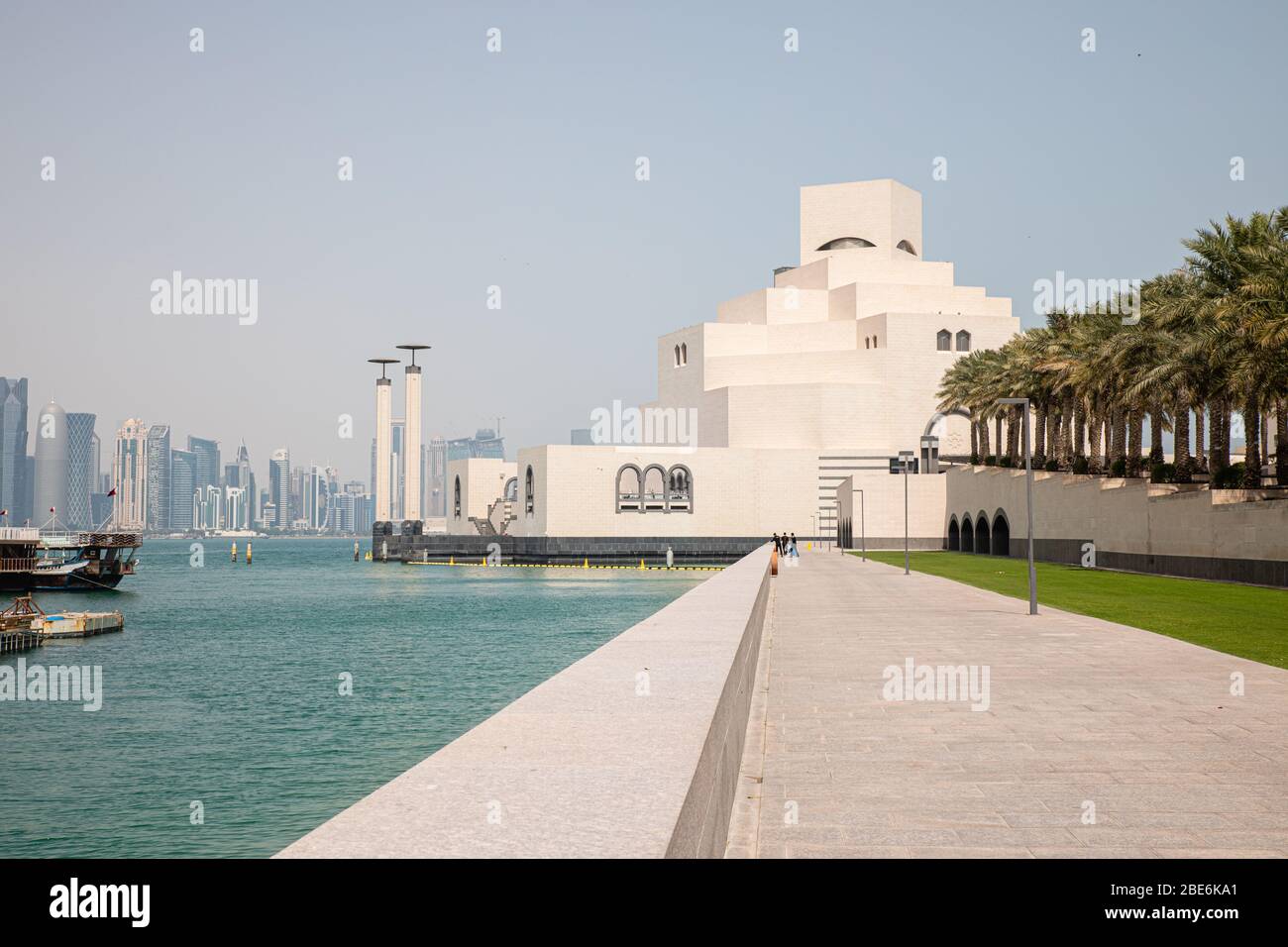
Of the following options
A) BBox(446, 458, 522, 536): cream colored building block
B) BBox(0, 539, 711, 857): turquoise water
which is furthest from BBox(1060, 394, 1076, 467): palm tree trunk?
BBox(446, 458, 522, 536): cream colored building block

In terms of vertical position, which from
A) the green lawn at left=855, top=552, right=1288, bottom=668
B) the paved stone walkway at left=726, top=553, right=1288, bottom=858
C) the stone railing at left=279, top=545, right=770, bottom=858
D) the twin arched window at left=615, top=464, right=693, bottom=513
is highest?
the twin arched window at left=615, top=464, right=693, bottom=513

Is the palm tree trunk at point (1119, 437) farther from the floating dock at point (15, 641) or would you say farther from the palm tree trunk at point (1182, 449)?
the floating dock at point (15, 641)

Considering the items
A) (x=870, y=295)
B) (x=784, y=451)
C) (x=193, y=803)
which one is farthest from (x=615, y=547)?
(x=193, y=803)

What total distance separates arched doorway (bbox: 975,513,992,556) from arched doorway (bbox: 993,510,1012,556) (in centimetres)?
211

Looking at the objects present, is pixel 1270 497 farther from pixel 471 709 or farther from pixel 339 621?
pixel 339 621

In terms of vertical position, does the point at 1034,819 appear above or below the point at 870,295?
below

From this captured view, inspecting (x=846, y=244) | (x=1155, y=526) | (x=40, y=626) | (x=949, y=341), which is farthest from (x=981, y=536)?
(x=40, y=626)

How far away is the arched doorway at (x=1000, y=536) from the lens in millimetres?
66062

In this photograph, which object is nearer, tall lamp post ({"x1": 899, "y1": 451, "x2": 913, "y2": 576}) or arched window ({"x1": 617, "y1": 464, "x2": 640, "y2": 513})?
tall lamp post ({"x1": 899, "y1": 451, "x2": 913, "y2": 576})

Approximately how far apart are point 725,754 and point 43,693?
26.0m

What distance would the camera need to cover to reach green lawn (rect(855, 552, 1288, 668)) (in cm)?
1856

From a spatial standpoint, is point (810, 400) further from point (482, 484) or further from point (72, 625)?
Result: point (72, 625)

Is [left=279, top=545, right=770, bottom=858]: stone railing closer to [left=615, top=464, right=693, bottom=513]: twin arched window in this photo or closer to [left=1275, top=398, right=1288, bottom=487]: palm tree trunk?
[left=1275, top=398, right=1288, bottom=487]: palm tree trunk
